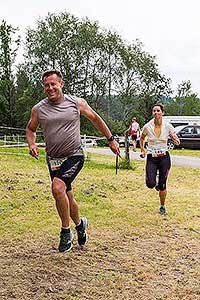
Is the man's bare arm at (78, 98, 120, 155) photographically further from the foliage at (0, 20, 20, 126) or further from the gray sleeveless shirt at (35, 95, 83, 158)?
the foliage at (0, 20, 20, 126)

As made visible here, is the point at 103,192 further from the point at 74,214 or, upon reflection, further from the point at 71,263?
the point at 71,263

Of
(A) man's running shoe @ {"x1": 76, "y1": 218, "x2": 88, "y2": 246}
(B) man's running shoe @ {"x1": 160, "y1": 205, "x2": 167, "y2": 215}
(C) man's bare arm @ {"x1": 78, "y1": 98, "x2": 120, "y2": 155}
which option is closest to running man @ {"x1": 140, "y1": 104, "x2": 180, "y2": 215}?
(B) man's running shoe @ {"x1": 160, "y1": 205, "x2": 167, "y2": 215}

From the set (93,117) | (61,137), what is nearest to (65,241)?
(61,137)

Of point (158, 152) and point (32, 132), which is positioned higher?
point (32, 132)

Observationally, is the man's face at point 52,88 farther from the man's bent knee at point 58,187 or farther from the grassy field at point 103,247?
the grassy field at point 103,247

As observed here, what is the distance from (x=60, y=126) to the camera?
529cm

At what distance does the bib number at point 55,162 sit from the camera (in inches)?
211

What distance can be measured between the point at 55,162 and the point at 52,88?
796mm

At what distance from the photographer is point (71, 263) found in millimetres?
4992

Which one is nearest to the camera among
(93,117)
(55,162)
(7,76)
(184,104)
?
(55,162)

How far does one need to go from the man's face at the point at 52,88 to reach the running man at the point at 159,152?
279 centimetres

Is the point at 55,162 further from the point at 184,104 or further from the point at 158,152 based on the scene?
the point at 184,104

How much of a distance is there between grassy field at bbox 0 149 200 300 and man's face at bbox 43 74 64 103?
1670 millimetres

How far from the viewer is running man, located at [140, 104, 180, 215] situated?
7795mm
